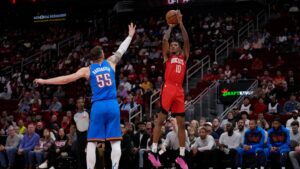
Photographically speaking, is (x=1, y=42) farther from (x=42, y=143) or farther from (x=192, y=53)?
(x=42, y=143)

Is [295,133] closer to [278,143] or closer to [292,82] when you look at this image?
[278,143]

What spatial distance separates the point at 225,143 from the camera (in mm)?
13578

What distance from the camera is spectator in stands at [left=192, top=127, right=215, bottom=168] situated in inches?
523

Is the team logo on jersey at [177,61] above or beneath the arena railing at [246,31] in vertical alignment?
beneath

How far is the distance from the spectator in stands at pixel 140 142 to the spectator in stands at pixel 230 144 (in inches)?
81.6

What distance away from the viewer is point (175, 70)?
9414 millimetres

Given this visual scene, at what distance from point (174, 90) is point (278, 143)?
14.9 feet

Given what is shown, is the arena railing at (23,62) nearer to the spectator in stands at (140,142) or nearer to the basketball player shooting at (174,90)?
the spectator in stands at (140,142)

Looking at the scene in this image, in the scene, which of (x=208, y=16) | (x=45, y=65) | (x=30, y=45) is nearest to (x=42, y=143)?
(x=45, y=65)

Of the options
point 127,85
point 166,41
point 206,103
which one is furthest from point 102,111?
point 127,85

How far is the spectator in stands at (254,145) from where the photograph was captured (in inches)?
503

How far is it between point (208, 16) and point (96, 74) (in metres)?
17.7

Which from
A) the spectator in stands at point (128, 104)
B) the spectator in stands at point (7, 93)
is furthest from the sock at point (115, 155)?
the spectator in stands at point (7, 93)

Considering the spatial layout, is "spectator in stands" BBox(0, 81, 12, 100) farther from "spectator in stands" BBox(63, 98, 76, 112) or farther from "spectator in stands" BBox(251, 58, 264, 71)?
"spectator in stands" BBox(251, 58, 264, 71)
